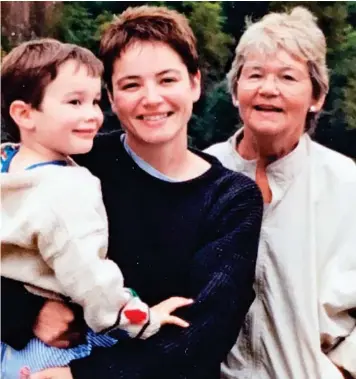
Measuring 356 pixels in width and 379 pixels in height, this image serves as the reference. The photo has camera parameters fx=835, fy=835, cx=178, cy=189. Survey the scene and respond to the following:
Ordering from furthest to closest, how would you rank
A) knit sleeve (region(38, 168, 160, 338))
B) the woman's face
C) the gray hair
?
the gray hair < the woman's face < knit sleeve (region(38, 168, 160, 338))

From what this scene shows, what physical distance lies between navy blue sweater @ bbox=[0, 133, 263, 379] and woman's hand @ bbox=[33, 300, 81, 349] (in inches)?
1.8

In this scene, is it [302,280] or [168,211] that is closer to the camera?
[168,211]

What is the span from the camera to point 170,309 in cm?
129

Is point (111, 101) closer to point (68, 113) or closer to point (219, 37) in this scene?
point (68, 113)

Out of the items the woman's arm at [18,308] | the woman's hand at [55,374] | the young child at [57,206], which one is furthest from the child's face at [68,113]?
the woman's hand at [55,374]

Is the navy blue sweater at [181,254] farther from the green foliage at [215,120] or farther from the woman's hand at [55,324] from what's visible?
the green foliage at [215,120]

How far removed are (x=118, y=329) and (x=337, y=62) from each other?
0.67 meters

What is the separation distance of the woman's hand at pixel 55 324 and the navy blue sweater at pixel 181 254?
5 cm

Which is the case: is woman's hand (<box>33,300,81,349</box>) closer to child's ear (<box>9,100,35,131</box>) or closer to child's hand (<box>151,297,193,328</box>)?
child's hand (<box>151,297,193,328</box>)

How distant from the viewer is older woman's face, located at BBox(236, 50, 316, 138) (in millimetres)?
1469

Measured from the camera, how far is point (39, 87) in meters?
1.26

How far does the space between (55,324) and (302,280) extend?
47 cm

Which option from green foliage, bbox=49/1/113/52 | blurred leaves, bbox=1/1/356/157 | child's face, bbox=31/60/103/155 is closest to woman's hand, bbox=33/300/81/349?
child's face, bbox=31/60/103/155

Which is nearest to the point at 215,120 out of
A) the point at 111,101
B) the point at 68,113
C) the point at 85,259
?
the point at 111,101
